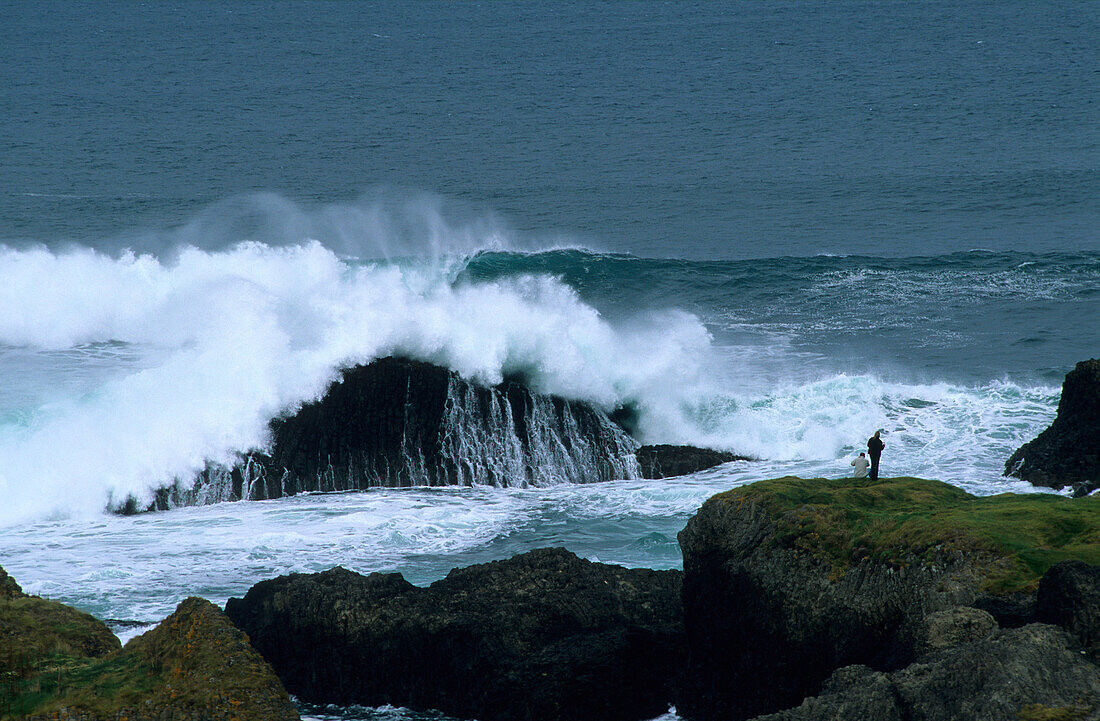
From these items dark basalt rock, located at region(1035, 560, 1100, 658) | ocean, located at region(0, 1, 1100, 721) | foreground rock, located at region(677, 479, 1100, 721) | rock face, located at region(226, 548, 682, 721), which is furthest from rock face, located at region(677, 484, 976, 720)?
ocean, located at region(0, 1, 1100, 721)

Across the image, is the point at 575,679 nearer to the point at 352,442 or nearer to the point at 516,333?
the point at 352,442

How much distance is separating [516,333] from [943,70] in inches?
2624

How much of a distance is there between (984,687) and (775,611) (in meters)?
3.45

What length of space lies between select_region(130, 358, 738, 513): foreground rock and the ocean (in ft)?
1.32

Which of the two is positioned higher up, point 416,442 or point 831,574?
point 416,442

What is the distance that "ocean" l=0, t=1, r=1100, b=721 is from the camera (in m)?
18.1

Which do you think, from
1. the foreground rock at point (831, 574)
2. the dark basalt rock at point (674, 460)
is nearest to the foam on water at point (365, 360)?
the dark basalt rock at point (674, 460)

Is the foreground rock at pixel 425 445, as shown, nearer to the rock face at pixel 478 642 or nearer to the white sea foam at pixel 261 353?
the white sea foam at pixel 261 353

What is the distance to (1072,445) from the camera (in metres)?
17.6

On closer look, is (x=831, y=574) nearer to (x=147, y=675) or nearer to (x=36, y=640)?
(x=147, y=675)

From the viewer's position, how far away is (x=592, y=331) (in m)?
24.0

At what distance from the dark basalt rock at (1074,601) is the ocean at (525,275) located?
21.1 ft

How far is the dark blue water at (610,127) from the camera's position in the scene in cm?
4231

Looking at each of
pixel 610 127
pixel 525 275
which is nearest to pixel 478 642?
pixel 525 275
